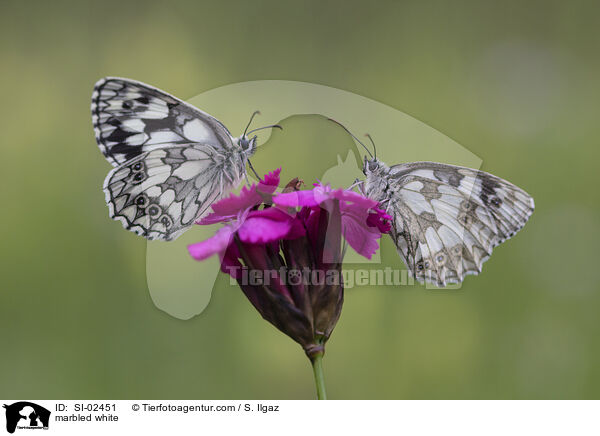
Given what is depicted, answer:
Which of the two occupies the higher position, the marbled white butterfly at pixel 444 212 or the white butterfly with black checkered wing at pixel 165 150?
the white butterfly with black checkered wing at pixel 165 150

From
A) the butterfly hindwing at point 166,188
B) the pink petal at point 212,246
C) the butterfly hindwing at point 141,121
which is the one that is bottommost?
the pink petal at point 212,246

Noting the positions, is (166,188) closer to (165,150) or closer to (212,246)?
(165,150)

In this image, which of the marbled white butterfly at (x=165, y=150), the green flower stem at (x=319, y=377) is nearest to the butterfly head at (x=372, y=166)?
the marbled white butterfly at (x=165, y=150)

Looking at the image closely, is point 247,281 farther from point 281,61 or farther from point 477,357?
point 281,61

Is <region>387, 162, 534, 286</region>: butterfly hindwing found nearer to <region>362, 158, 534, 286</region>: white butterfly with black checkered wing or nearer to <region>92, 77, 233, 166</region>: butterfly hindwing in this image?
<region>362, 158, 534, 286</region>: white butterfly with black checkered wing

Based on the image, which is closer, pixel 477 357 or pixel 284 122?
pixel 477 357

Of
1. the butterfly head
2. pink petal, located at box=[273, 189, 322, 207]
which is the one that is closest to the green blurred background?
the butterfly head
